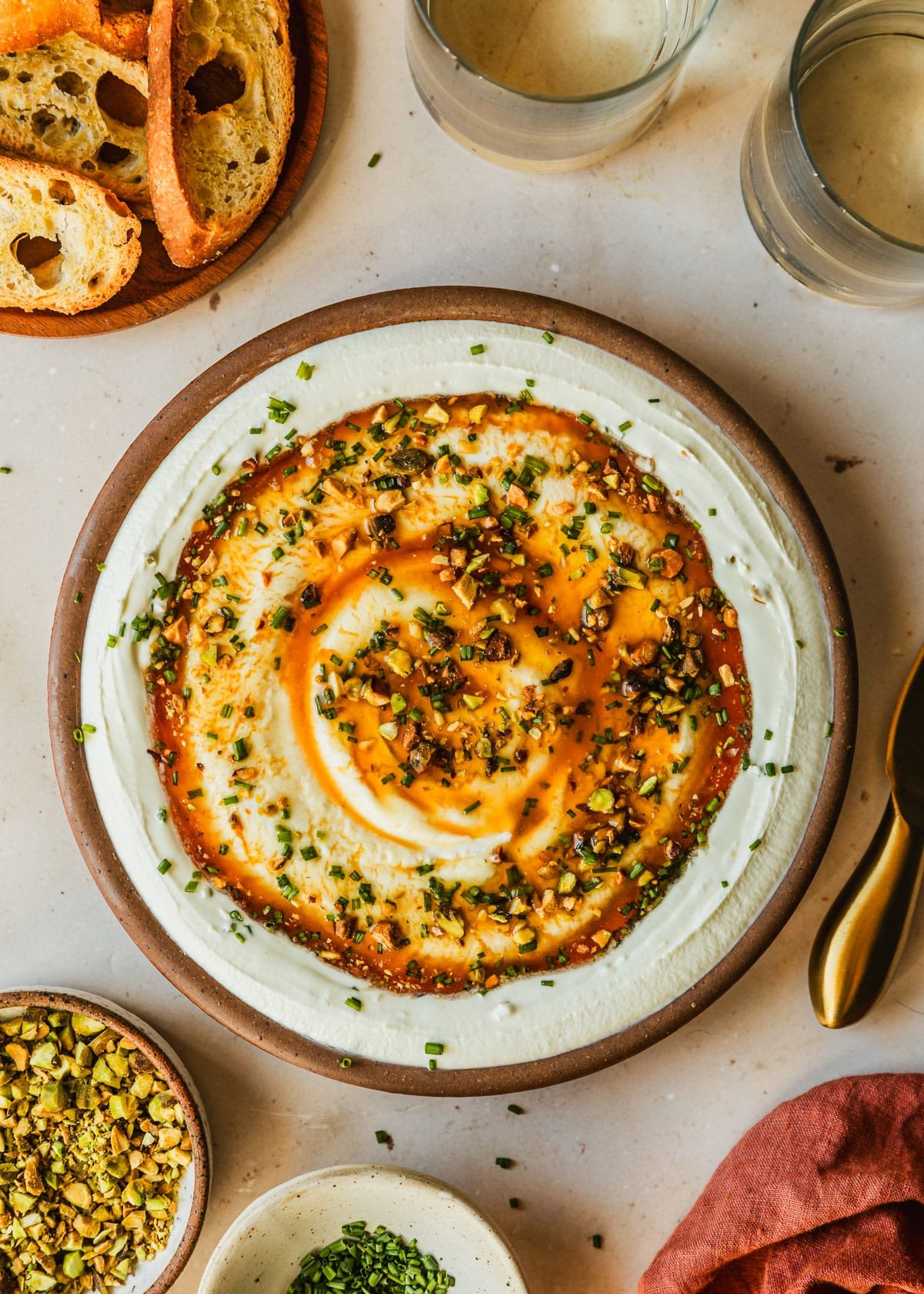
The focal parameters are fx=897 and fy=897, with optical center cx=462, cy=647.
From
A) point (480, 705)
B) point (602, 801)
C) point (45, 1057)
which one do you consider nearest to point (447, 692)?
point (480, 705)

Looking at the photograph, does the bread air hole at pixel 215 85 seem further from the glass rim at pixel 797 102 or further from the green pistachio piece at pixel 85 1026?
the green pistachio piece at pixel 85 1026

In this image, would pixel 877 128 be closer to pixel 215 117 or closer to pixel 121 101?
pixel 215 117

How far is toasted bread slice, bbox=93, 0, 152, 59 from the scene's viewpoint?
3.36ft

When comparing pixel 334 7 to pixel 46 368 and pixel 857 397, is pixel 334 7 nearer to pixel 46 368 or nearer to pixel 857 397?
pixel 46 368

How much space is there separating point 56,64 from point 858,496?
3.75 feet

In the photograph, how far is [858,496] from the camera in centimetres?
119

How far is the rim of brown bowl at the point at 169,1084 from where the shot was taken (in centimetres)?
114

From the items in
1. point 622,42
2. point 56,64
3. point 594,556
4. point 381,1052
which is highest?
point 622,42

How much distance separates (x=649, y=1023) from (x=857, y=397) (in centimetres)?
84

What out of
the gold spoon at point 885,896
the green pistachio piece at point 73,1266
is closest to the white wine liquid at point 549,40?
the gold spoon at point 885,896

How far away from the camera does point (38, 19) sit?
0.99 metres

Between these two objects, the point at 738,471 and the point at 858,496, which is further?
the point at 858,496

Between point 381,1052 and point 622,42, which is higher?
point 622,42

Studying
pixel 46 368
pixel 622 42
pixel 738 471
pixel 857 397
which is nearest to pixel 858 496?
pixel 857 397
